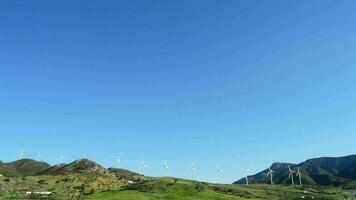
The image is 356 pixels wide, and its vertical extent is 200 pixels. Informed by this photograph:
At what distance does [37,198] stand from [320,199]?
114 meters

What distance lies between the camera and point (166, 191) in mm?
152500

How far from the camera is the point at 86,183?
165m


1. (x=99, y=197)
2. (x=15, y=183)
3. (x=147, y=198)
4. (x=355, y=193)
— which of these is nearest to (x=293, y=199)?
(x=147, y=198)

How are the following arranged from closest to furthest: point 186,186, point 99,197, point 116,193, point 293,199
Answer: point 99,197
point 116,193
point 186,186
point 293,199

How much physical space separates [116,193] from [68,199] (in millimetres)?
18273

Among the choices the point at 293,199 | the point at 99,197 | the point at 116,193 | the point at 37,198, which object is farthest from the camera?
the point at 293,199

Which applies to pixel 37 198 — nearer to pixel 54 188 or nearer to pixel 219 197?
pixel 54 188

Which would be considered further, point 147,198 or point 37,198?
point 147,198

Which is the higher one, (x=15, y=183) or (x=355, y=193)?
(x=15, y=183)

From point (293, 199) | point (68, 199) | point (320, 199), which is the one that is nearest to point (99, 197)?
point (68, 199)

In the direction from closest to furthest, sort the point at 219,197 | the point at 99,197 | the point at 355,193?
the point at 355,193 → the point at 99,197 → the point at 219,197

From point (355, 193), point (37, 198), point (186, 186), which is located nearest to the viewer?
point (355, 193)

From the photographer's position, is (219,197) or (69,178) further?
(69,178)

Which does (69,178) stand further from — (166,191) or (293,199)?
(293,199)
